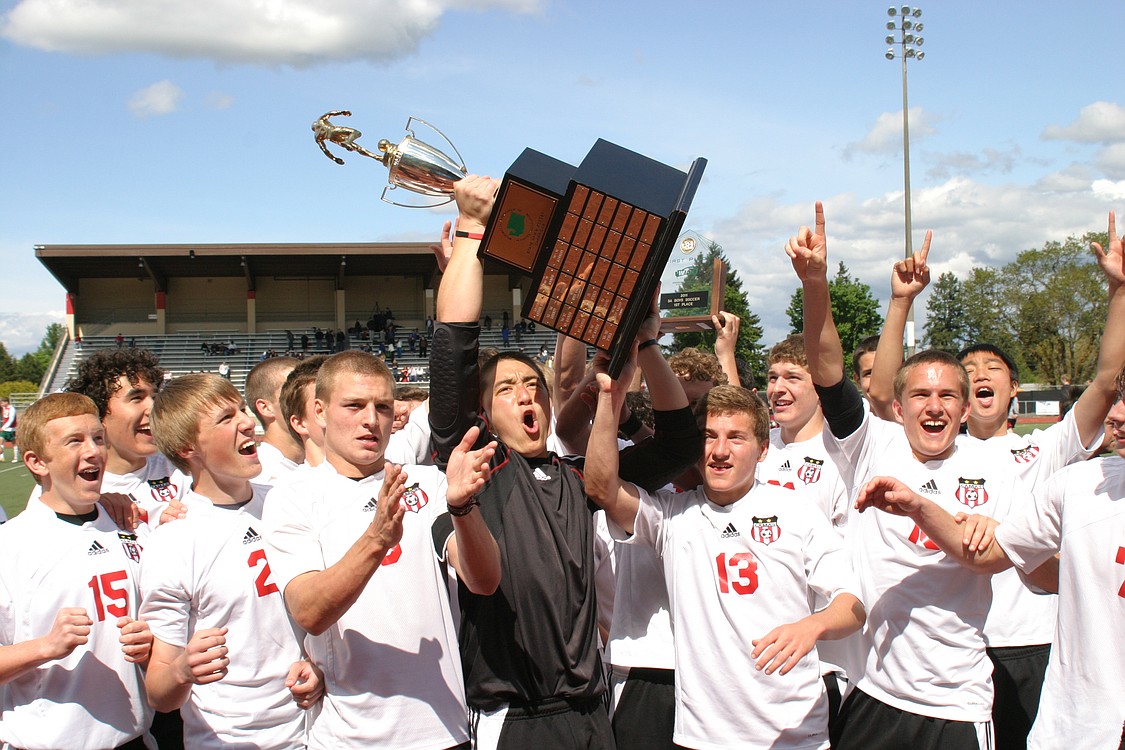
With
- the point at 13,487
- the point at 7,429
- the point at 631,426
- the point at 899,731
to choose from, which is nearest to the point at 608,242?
the point at 631,426

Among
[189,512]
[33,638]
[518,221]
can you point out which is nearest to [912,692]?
[518,221]

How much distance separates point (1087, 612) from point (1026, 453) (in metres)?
1.87

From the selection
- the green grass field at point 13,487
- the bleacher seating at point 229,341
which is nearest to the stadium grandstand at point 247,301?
the bleacher seating at point 229,341

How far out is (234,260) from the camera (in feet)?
146

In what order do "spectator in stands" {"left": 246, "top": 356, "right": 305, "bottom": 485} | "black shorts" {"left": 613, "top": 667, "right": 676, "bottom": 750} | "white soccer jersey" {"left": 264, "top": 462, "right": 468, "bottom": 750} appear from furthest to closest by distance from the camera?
"spectator in stands" {"left": 246, "top": 356, "right": 305, "bottom": 485} → "black shorts" {"left": 613, "top": 667, "right": 676, "bottom": 750} → "white soccer jersey" {"left": 264, "top": 462, "right": 468, "bottom": 750}

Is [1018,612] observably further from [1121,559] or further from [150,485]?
[150,485]

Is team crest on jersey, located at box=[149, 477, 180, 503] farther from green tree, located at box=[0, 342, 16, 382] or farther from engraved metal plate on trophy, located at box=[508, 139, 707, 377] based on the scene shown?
green tree, located at box=[0, 342, 16, 382]

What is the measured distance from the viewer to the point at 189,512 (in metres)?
3.66

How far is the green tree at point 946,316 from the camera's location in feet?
340

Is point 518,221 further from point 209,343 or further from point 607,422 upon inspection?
point 209,343

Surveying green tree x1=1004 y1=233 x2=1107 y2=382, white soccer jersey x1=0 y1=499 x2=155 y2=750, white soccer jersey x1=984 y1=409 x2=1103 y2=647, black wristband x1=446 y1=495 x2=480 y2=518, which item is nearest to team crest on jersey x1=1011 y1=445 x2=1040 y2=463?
white soccer jersey x1=984 y1=409 x2=1103 y2=647

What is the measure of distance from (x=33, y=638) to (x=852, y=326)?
220ft

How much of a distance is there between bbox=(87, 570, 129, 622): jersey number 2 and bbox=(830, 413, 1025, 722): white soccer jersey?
301cm

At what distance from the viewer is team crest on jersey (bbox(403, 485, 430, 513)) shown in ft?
11.0
